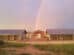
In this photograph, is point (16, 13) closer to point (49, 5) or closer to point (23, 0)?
point (23, 0)

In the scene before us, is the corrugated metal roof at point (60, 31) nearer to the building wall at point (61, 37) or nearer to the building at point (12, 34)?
the building wall at point (61, 37)

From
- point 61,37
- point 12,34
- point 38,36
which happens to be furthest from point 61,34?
point 12,34

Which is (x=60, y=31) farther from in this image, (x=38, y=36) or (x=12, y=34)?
(x=12, y=34)

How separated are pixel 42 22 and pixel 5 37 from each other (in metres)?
0.25

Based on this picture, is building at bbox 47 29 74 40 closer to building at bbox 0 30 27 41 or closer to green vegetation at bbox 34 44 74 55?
green vegetation at bbox 34 44 74 55

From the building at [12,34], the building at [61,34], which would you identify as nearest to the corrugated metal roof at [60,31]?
the building at [61,34]

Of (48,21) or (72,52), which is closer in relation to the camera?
(72,52)

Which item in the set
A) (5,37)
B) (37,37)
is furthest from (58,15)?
(5,37)

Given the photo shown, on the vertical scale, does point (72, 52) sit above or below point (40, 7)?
below

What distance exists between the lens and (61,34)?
834 millimetres

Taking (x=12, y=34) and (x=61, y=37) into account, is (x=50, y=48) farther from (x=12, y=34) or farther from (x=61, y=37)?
(x=12, y=34)

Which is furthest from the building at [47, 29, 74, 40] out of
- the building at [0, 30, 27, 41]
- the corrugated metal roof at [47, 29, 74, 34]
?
the building at [0, 30, 27, 41]

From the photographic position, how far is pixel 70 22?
2.92 ft

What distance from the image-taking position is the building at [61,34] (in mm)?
819
